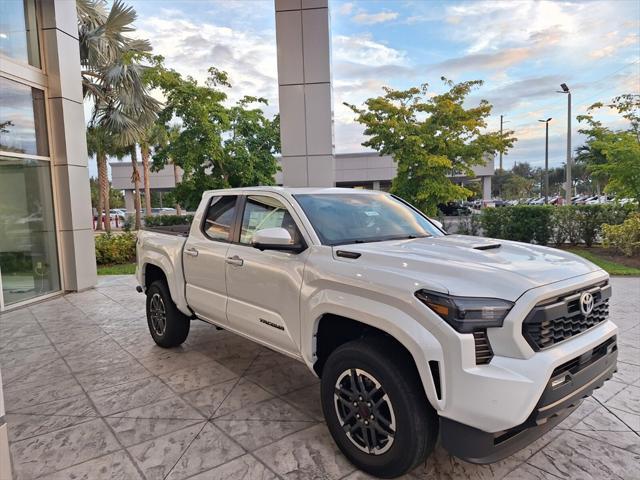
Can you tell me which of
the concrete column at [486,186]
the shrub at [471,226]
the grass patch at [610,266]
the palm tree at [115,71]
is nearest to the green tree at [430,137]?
the shrub at [471,226]

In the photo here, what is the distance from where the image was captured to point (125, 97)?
16.1 meters

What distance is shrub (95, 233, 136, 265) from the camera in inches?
497

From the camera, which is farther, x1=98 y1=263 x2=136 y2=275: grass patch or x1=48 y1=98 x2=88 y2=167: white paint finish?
x1=98 y1=263 x2=136 y2=275: grass patch

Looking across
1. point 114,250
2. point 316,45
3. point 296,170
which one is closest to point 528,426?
point 296,170

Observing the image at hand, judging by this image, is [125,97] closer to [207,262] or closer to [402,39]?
[402,39]

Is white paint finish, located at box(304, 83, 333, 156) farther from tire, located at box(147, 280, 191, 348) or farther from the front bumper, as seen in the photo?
the front bumper

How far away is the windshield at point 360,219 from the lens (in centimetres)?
338

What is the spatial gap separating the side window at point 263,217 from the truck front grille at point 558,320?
1760 mm

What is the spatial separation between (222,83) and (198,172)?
3.40 m

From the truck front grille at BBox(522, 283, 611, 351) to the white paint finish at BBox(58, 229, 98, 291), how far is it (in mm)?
8990

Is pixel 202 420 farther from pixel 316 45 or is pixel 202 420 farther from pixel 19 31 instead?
pixel 19 31

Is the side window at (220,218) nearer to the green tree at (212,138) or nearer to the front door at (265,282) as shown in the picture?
the front door at (265,282)

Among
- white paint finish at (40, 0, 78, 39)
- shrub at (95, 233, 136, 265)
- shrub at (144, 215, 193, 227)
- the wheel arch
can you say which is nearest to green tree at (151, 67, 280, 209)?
shrub at (144, 215, 193, 227)

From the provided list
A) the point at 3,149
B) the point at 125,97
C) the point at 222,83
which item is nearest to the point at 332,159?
the point at 3,149
